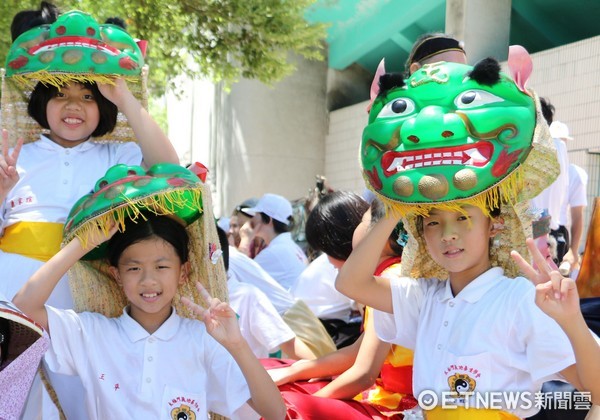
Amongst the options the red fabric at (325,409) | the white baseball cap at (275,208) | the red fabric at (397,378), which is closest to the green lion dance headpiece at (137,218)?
the red fabric at (325,409)

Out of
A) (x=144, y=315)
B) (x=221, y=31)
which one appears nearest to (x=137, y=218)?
(x=144, y=315)

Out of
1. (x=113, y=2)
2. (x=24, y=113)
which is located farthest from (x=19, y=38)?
(x=113, y=2)

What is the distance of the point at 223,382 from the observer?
8.89ft

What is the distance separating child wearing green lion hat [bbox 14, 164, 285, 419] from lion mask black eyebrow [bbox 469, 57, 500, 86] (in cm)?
95

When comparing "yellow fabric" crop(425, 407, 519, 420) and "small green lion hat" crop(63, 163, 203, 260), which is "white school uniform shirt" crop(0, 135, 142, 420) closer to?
"small green lion hat" crop(63, 163, 203, 260)

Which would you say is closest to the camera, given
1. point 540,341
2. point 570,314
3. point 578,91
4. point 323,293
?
point 570,314

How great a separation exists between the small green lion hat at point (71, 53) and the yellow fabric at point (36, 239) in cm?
49

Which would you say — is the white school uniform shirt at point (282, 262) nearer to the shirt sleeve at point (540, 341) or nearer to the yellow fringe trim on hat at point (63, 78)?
the yellow fringe trim on hat at point (63, 78)

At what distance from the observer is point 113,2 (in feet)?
24.1

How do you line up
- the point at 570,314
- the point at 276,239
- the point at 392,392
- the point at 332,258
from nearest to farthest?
the point at 570,314, the point at 392,392, the point at 332,258, the point at 276,239

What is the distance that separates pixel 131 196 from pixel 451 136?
0.98 metres

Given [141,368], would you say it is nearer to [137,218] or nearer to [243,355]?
[243,355]

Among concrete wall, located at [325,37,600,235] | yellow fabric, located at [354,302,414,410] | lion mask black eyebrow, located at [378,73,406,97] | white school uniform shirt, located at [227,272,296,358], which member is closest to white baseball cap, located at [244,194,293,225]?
white school uniform shirt, located at [227,272,296,358]

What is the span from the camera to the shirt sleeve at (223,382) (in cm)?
267
